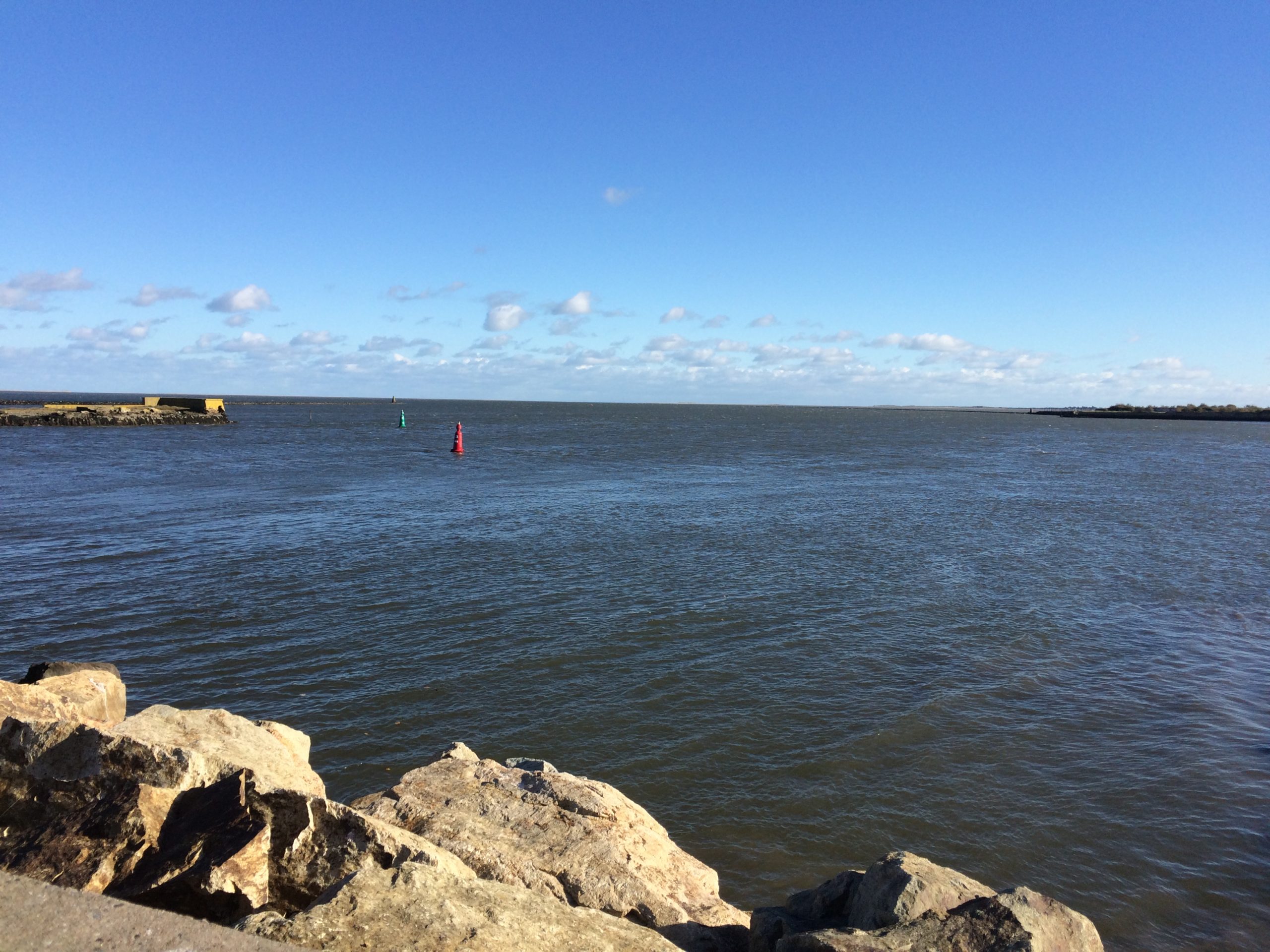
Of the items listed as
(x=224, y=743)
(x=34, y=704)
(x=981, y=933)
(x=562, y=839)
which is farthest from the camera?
(x=34, y=704)

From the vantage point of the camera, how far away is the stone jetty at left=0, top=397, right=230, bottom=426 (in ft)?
263

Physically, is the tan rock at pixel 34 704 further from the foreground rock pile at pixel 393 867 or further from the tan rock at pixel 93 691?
the tan rock at pixel 93 691

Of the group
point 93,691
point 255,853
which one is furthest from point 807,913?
point 93,691

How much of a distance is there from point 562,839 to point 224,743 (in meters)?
3.40

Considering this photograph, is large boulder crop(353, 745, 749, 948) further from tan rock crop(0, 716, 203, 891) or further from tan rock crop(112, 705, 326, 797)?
tan rock crop(0, 716, 203, 891)

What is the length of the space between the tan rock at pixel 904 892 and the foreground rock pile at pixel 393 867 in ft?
0.05

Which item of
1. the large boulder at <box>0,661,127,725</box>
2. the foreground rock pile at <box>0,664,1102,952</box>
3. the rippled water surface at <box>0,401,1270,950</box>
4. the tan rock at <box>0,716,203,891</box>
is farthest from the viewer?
the rippled water surface at <box>0,401,1270,950</box>

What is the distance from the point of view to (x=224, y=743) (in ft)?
23.7

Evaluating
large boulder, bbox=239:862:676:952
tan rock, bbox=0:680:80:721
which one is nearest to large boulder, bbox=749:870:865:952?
large boulder, bbox=239:862:676:952

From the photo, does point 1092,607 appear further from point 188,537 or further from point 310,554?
point 188,537

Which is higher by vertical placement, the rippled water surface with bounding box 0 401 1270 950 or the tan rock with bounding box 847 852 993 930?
the tan rock with bounding box 847 852 993 930

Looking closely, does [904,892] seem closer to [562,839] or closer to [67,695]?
[562,839]

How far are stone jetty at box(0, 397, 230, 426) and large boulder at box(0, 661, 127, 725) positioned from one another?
89.9 m

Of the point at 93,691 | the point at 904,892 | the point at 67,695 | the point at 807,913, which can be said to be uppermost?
the point at 67,695
